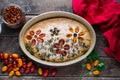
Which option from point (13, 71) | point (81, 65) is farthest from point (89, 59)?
point (13, 71)

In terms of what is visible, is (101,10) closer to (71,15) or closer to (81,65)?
(71,15)

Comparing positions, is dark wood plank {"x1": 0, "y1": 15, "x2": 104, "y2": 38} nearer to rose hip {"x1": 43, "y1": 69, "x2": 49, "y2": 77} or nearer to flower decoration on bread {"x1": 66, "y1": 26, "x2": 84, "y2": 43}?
flower decoration on bread {"x1": 66, "y1": 26, "x2": 84, "y2": 43}

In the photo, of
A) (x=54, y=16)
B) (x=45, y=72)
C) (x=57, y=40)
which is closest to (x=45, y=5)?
(x=54, y=16)

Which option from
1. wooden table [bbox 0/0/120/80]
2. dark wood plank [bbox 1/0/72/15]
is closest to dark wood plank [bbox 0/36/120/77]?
wooden table [bbox 0/0/120/80]

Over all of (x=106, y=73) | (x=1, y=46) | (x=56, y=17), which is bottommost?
(x=106, y=73)

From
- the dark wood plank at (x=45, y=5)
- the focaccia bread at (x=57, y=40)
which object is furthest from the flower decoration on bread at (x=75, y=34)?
the dark wood plank at (x=45, y=5)

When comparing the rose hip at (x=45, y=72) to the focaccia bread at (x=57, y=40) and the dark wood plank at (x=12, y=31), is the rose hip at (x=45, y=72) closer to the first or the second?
the focaccia bread at (x=57, y=40)
